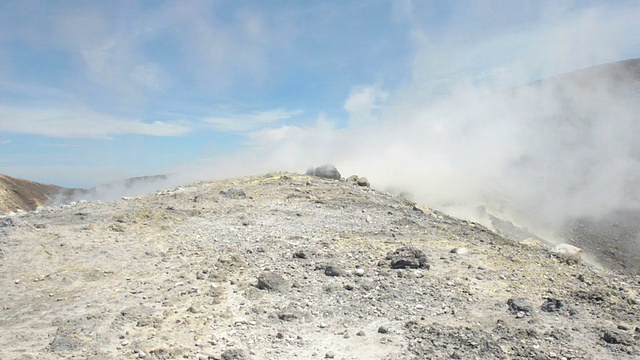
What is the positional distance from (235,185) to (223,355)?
10711 millimetres

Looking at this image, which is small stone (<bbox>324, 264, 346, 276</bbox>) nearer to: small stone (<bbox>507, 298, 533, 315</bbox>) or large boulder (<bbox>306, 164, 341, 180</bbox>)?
small stone (<bbox>507, 298, 533, 315</bbox>)

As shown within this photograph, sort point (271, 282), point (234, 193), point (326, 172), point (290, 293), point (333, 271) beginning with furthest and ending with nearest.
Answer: point (326, 172) < point (234, 193) < point (333, 271) < point (271, 282) < point (290, 293)

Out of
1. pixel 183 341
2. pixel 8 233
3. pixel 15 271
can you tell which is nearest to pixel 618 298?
pixel 183 341

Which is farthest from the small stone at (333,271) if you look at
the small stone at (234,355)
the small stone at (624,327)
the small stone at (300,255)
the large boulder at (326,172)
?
the large boulder at (326,172)

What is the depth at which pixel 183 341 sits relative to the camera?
5273 millimetres

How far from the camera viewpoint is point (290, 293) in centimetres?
676

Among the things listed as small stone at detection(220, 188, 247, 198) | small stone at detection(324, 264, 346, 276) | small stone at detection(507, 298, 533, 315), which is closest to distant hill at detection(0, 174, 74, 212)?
small stone at detection(220, 188, 247, 198)

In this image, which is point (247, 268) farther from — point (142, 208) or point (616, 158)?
point (616, 158)

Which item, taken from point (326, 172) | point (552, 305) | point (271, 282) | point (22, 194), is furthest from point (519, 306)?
point (22, 194)

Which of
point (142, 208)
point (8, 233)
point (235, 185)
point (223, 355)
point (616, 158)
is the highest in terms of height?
point (616, 158)

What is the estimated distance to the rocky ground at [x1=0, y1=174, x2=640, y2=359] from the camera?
5289 millimetres

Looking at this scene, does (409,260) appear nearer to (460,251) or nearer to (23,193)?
(460,251)

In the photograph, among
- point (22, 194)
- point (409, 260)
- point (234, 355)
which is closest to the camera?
point (234, 355)

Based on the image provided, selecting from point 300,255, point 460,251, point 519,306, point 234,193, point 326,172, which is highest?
point 326,172
